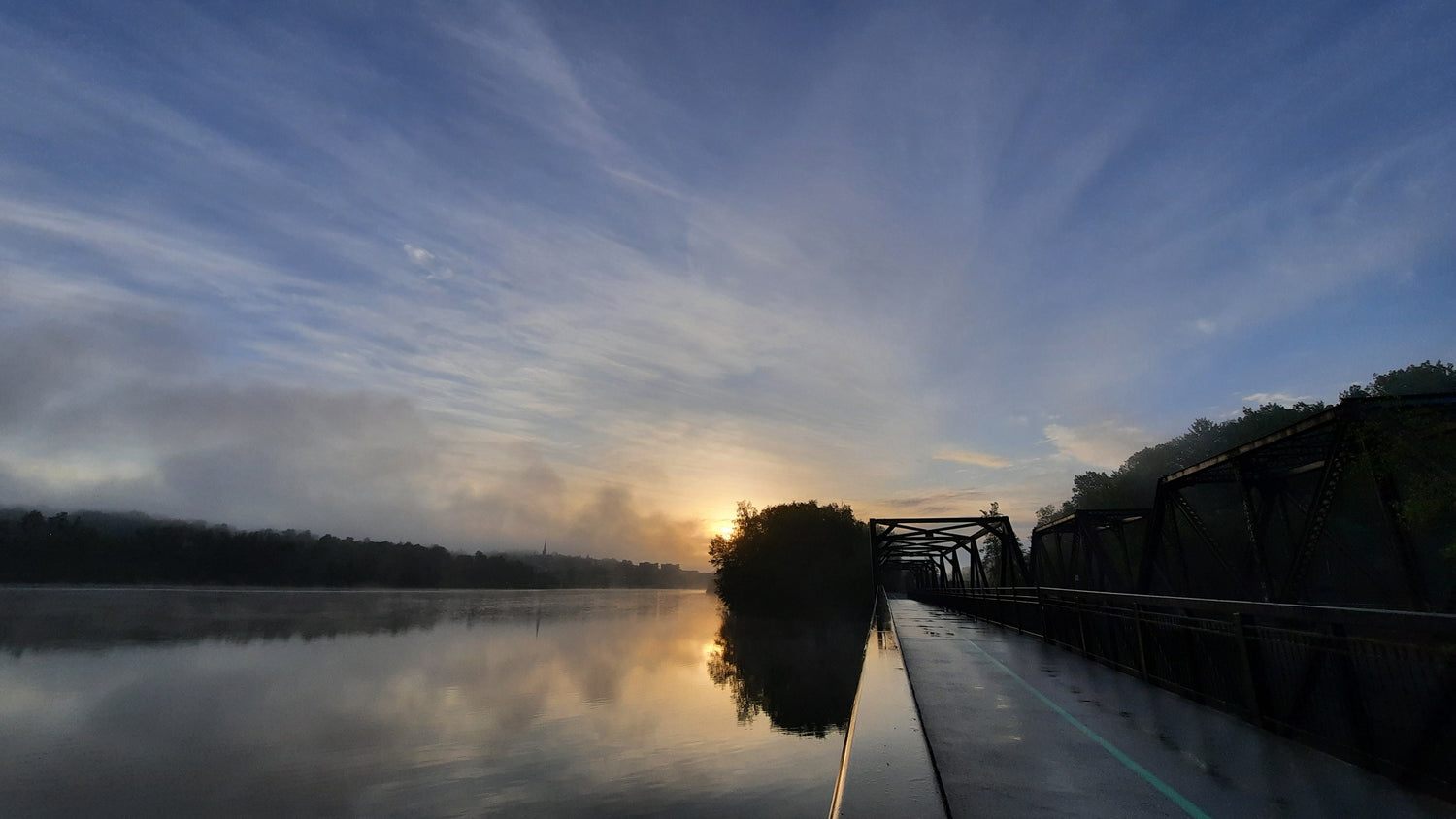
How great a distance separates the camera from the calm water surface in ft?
51.4

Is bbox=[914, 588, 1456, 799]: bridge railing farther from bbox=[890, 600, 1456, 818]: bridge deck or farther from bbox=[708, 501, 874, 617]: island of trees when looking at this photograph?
bbox=[708, 501, 874, 617]: island of trees

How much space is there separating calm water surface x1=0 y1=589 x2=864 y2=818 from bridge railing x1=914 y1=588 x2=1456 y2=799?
9.40 metres

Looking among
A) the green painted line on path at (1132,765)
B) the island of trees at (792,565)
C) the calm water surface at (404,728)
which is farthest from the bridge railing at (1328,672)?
the island of trees at (792,565)

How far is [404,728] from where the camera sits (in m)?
22.4

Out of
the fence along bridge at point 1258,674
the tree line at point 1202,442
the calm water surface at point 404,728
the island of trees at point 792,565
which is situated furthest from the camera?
the island of trees at point 792,565

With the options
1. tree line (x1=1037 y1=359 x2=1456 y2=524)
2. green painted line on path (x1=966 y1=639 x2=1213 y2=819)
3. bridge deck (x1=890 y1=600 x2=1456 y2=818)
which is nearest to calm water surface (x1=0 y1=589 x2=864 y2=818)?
bridge deck (x1=890 y1=600 x2=1456 y2=818)

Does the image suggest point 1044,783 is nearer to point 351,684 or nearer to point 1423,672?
point 1423,672

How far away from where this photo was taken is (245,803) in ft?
49.8

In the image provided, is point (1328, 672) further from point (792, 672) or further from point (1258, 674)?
point (792, 672)

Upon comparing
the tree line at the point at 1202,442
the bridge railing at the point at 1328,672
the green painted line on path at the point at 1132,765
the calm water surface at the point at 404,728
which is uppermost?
the tree line at the point at 1202,442

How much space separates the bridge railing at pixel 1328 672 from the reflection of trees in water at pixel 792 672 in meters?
12.6

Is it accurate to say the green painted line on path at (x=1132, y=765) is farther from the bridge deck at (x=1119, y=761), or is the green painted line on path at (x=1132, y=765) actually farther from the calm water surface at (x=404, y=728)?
the calm water surface at (x=404, y=728)

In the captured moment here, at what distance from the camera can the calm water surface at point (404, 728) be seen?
51.4ft

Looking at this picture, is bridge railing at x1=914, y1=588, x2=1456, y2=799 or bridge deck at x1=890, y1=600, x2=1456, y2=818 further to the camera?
bridge railing at x1=914, y1=588, x2=1456, y2=799
